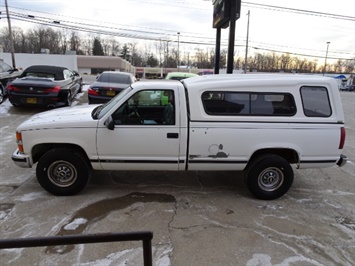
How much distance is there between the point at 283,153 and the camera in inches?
181

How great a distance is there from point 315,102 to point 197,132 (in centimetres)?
187

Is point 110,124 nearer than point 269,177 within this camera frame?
Yes

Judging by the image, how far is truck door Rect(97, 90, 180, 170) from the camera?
4.14 m

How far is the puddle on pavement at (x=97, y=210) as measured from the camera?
3332 mm

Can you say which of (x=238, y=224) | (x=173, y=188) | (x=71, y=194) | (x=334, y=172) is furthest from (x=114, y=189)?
(x=334, y=172)

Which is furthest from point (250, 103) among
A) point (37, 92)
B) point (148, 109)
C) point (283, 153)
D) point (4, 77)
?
point (4, 77)

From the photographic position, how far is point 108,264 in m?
2.89

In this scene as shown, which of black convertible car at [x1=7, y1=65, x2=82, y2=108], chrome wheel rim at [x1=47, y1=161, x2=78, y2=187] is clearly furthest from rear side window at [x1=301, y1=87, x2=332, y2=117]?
black convertible car at [x1=7, y1=65, x2=82, y2=108]

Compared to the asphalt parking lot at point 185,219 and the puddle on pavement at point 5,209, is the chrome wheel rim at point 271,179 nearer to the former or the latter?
the asphalt parking lot at point 185,219

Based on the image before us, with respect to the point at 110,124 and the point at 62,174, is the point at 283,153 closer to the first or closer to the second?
the point at 110,124

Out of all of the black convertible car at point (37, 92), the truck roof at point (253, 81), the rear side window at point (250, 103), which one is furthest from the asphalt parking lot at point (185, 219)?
the black convertible car at point (37, 92)

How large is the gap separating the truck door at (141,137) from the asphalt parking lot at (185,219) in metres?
0.56

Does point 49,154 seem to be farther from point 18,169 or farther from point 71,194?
point 18,169

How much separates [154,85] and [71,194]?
6.76 feet
